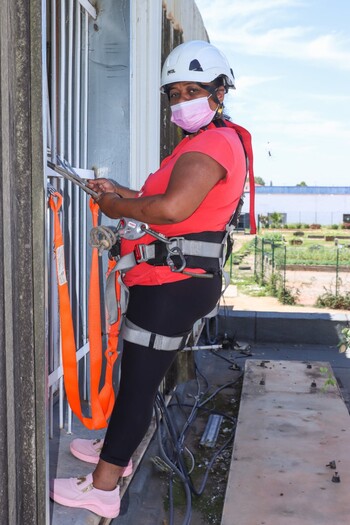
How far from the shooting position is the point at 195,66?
2.94m

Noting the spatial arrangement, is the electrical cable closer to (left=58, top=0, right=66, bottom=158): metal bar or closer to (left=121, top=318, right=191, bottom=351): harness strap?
(left=121, top=318, right=191, bottom=351): harness strap

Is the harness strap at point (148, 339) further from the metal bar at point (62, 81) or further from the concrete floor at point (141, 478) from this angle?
the metal bar at point (62, 81)

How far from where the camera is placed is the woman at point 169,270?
2.75 metres

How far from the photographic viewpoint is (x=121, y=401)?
2.85 metres

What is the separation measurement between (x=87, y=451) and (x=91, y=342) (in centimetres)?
75

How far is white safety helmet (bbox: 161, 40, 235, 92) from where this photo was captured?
294cm

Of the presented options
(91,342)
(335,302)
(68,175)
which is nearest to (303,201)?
(335,302)

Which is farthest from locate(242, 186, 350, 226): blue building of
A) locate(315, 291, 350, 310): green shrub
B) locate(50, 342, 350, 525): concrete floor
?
locate(50, 342, 350, 525): concrete floor

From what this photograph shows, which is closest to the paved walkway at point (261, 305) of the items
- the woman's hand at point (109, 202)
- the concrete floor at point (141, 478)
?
the concrete floor at point (141, 478)

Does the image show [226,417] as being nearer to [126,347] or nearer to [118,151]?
[118,151]

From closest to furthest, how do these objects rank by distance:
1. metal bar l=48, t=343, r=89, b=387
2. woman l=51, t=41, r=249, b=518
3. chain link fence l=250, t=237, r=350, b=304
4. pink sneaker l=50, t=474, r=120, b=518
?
1. woman l=51, t=41, r=249, b=518
2. pink sneaker l=50, t=474, r=120, b=518
3. metal bar l=48, t=343, r=89, b=387
4. chain link fence l=250, t=237, r=350, b=304

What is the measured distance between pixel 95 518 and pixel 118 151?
83.3 inches

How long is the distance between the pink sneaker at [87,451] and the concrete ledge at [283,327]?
522 centimetres

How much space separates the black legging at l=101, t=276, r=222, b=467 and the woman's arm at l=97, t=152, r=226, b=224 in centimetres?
37
